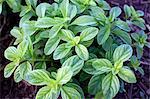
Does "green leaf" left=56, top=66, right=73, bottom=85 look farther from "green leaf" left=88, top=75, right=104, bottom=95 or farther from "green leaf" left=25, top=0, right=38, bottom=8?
"green leaf" left=25, top=0, right=38, bottom=8

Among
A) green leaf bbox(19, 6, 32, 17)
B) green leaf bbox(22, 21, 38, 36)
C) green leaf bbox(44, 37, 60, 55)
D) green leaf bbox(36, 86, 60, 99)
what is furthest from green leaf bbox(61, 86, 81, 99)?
green leaf bbox(19, 6, 32, 17)

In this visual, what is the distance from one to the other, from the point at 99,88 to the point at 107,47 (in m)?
0.15

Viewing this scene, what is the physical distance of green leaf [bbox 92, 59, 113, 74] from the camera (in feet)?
3.77

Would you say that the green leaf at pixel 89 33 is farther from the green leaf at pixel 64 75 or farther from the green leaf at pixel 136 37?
the green leaf at pixel 136 37

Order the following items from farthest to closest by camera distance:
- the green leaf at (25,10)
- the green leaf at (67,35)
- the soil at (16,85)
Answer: the soil at (16,85) < the green leaf at (25,10) < the green leaf at (67,35)

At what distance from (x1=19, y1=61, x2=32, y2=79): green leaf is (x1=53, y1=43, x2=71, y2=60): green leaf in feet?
0.33

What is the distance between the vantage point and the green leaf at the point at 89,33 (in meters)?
1.18

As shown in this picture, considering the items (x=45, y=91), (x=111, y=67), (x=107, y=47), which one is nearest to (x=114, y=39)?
(x=107, y=47)

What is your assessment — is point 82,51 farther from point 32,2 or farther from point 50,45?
point 32,2

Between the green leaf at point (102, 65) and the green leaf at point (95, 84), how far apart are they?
0.04 m

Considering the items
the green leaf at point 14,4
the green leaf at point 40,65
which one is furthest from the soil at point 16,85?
the green leaf at point 40,65

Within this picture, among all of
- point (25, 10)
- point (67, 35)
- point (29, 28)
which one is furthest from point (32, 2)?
point (67, 35)

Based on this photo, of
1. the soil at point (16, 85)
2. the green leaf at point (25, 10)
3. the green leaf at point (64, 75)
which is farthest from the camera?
the soil at point (16, 85)

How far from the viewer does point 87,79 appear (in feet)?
4.22
